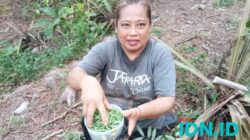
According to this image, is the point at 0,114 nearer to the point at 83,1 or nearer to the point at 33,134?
the point at 33,134

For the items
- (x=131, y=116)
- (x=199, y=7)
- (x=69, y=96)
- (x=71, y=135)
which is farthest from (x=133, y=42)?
(x=199, y=7)

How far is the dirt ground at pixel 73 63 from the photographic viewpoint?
281cm

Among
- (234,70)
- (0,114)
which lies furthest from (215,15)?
(0,114)

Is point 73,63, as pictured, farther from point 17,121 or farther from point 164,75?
point 164,75

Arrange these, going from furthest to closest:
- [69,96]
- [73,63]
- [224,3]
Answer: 1. [224,3]
2. [73,63]
3. [69,96]

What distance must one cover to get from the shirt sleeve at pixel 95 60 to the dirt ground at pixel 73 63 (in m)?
0.76

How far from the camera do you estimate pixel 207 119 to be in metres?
2.28

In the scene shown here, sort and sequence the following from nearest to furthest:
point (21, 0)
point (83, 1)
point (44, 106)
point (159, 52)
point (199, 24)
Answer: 1. point (159, 52)
2. point (44, 106)
3. point (199, 24)
4. point (83, 1)
5. point (21, 0)

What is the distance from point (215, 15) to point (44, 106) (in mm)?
2027

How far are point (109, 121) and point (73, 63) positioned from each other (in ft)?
6.27

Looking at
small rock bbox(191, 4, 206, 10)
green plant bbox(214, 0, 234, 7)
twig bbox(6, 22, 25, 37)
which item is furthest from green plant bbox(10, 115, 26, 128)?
green plant bbox(214, 0, 234, 7)
